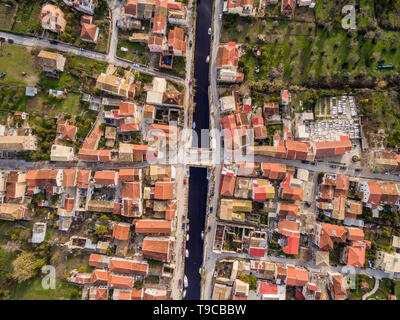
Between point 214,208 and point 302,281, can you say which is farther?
point 214,208

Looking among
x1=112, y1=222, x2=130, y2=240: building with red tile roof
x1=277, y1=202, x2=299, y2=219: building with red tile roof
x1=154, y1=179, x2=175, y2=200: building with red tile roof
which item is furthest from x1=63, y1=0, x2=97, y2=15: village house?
x1=277, y1=202, x2=299, y2=219: building with red tile roof

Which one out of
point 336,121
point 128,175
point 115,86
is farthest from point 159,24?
point 336,121

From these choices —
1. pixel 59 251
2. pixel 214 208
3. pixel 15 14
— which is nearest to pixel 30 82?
pixel 15 14

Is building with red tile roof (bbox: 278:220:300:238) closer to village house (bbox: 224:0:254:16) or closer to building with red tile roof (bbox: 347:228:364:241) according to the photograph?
building with red tile roof (bbox: 347:228:364:241)

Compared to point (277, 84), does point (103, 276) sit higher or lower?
lower

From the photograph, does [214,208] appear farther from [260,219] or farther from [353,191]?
[353,191]

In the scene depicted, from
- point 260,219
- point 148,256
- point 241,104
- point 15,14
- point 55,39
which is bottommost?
point 148,256

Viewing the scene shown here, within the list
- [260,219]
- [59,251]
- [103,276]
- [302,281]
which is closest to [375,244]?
[302,281]
